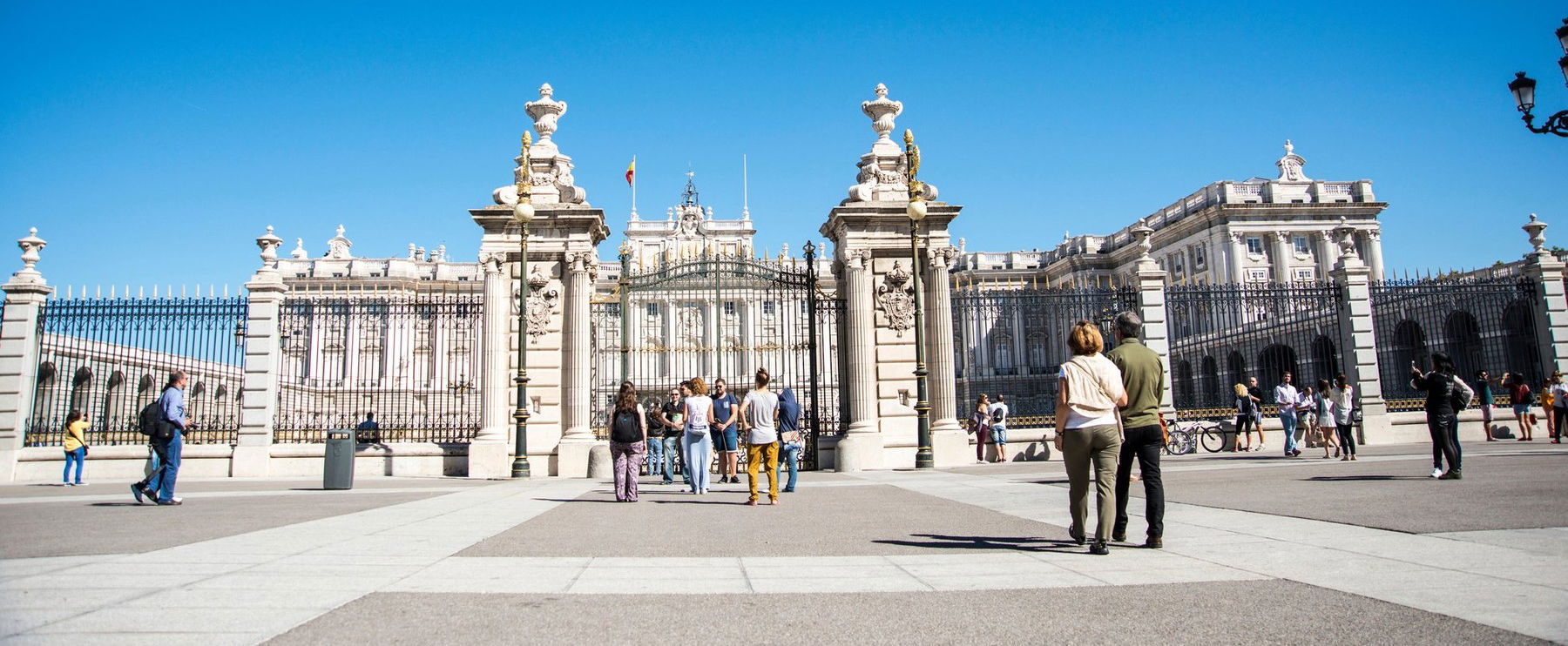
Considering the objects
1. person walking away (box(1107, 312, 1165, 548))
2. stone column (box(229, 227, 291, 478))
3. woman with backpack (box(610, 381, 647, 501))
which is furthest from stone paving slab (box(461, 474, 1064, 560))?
stone column (box(229, 227, 291, 478))

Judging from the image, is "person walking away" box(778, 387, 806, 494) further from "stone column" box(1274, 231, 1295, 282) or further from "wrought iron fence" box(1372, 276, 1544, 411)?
"stone column" box(1274, 231, 1295, 282)

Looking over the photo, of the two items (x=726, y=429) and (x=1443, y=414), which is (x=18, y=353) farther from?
(x=1443, y=414)

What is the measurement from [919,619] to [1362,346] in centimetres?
2158

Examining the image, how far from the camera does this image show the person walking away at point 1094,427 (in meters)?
6.40

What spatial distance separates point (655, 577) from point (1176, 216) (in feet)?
232

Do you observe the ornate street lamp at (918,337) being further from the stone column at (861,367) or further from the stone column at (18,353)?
the stone column at (18,353)

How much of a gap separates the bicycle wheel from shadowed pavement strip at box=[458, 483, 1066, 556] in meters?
12.3

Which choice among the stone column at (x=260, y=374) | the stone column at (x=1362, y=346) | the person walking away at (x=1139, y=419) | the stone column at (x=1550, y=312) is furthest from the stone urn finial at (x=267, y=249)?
the stone column at (x=1550, y=312)

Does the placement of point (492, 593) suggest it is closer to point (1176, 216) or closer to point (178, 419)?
point (178, 419)

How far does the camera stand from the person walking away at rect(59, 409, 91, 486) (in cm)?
1593

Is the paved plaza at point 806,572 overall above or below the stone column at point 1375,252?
below

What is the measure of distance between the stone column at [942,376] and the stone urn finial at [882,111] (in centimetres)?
355

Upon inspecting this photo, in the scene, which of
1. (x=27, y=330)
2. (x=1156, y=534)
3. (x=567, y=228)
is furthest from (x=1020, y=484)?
(x=27, y=330)

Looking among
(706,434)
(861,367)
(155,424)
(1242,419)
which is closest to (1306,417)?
(1242,419)
